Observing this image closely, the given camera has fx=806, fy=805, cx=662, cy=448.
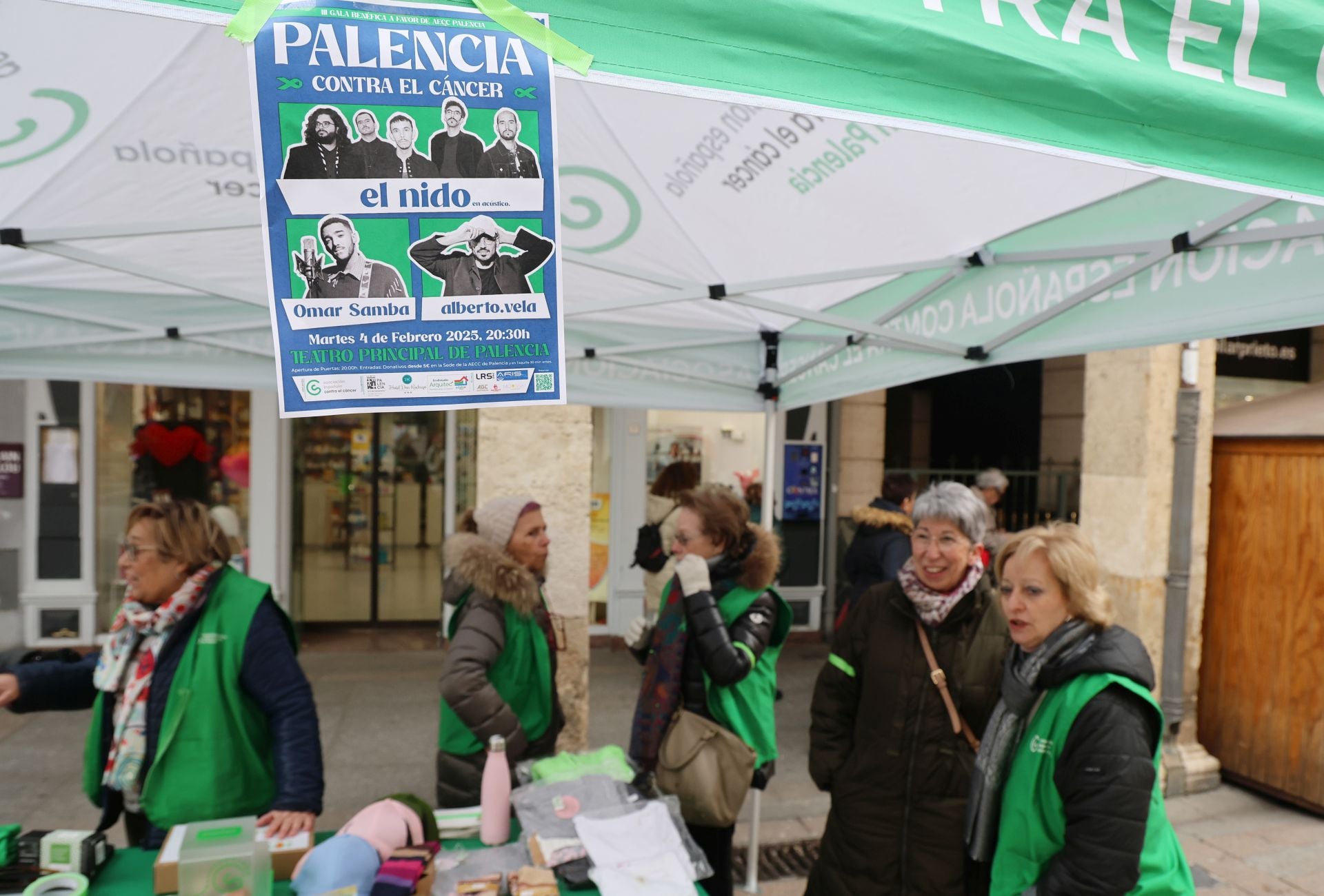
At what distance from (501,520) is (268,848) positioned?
4.50ft

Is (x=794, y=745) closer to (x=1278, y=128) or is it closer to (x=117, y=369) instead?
(x=117, y=369)

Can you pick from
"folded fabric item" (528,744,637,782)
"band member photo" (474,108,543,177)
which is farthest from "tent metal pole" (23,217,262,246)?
"folded fabric item" (528,744,637,782)

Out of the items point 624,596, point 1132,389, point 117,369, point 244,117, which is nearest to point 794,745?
point 624,596

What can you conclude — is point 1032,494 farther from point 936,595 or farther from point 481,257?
point 481,257

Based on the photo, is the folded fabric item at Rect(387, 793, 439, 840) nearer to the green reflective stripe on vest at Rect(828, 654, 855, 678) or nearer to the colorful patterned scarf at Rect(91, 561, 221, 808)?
the colorful patterned scarf at Rect(91, 561, 221, 808)

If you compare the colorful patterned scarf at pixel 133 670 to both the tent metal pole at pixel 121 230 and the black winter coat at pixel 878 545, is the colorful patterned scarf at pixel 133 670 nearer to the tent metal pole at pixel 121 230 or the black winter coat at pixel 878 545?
the tent metal pole at pixel 121 230

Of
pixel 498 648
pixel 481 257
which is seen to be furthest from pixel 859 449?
pixel 481 257

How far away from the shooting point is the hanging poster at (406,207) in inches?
45.6

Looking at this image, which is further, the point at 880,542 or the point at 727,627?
the point at 880,542

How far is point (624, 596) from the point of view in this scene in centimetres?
813

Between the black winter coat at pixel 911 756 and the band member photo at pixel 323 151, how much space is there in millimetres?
2168

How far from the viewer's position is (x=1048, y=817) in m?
2.12

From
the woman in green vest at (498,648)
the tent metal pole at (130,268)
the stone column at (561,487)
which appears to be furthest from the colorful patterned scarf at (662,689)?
the stone column at (561,487)

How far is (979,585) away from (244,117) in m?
2.60
